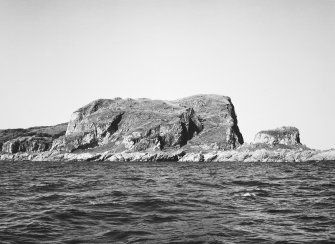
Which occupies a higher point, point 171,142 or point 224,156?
point 171,142

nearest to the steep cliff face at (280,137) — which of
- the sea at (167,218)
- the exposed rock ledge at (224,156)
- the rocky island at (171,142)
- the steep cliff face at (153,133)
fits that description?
the rocky island at (171,142)

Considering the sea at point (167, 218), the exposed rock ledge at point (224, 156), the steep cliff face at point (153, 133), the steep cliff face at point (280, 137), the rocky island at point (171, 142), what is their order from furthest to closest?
the steep cliff face at point (153, 133) < the steep cliff face at point (280, 137) < the rocky island at point (171, 142) < the exposed rock ledge at point (224, 156) < the sea at point (167, 218)

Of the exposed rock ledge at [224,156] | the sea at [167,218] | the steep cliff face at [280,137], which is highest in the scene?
the steep cliff face at [280,137]

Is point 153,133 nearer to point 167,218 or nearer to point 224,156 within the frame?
point 224,156

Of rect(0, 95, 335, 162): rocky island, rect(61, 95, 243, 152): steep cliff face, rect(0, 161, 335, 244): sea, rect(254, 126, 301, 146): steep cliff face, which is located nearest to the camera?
rect(0, 161, 335, 244): sea

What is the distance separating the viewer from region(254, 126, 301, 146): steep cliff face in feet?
517

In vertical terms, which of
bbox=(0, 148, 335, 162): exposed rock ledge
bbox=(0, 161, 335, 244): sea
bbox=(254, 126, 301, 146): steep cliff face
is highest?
bbox=(254, 126, 301, 146): steep cliff face

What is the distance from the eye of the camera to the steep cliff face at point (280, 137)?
Answer: 157500mm

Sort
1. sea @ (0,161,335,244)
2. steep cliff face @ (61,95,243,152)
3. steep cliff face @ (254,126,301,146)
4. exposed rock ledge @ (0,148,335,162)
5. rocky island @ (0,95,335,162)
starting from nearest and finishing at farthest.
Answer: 1. sea @ (0,161,335,244)
2. exposed rock ledge @ (0,148,335,162)
3. rocky island @ (0,95,335,162)
4. steep cliff face @ (254,126,301,146)
5. steep cliff face @ (61,95,243,152)

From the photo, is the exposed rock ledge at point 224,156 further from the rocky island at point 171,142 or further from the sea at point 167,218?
the sea at point 167,218

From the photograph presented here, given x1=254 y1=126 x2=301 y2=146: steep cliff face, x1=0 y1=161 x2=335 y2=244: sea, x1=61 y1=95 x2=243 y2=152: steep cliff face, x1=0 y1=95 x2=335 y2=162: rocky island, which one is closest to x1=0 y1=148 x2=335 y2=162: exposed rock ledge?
x1=0 y1=95 x2=335 y2=162: rocky island

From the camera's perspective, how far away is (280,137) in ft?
522

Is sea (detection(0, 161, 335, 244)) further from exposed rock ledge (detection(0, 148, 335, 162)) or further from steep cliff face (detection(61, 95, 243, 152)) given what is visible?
steep cliff face (detection(61, 95, 243, 152))

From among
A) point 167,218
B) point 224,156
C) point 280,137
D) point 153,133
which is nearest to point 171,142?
point 153,133
